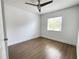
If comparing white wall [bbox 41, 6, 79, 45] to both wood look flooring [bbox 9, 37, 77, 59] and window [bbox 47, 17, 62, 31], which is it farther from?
wood look flooring [bbox 9, 37, 77, 59]

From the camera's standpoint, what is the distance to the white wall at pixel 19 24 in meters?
3.40

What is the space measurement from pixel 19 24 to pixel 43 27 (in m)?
2.26

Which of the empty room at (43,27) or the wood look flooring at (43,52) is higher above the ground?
the empty room at (43,27)

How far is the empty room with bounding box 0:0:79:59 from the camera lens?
109 inches

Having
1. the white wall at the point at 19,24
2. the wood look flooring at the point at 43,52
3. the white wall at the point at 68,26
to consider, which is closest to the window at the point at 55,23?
the white wall at the point at 68,26

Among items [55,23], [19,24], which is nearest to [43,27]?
[55,23]

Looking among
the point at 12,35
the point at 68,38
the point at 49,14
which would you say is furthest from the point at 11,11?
the point at 68,38

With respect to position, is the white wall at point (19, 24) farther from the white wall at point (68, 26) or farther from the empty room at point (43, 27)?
the white wall at point (68, 26)

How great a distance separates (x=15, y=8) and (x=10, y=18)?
0.76 meters

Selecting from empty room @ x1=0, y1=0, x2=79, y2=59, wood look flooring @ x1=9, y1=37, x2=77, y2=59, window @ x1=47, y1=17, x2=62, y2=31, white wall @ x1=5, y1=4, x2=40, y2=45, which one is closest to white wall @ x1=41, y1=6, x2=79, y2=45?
empty room @ x1=0, y1=0, x2=79, y2=59

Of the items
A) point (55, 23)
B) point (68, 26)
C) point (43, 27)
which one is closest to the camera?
point (68, 26)

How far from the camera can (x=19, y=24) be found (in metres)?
3.87

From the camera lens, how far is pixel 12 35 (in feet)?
11.6

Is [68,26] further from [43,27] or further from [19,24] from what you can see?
[19,24]
